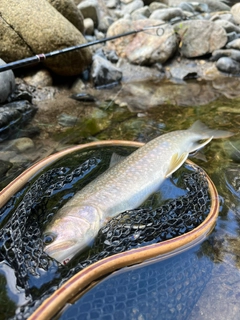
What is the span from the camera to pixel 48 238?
7.70 feet

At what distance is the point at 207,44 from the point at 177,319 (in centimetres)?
895

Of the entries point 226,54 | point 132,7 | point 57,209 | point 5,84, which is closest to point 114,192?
point 57,209

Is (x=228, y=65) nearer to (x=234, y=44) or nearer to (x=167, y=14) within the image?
(x=234, y=44)

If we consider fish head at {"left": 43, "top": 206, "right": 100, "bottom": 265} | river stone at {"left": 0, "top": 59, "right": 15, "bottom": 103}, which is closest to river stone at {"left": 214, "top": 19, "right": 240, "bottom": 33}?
river stone at {"left": 0, "top": 59, "right": 15, "bottom": 103}

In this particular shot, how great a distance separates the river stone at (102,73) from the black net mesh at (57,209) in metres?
4.26

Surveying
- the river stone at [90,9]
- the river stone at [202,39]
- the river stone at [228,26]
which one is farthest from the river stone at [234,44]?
the river stone at [90,9]

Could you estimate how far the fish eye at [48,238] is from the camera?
7.65 ft

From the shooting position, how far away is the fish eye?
2332 mm

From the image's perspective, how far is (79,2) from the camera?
38.1 feet

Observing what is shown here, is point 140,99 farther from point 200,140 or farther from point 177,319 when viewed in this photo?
point 177,319

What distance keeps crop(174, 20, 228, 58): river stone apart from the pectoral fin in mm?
6878

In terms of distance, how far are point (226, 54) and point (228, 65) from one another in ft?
1.39

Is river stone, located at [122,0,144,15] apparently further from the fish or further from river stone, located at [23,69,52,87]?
the fish

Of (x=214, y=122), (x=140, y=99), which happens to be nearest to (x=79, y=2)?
(x=140, y=99)
